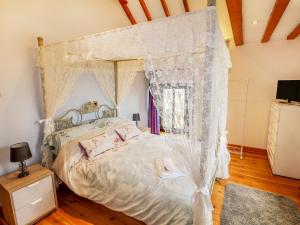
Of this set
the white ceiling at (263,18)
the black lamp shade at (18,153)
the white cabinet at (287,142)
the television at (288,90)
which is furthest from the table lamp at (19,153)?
the television at (288,90)

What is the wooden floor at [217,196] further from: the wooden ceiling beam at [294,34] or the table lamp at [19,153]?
the wooden ceiling beam at [294,34]

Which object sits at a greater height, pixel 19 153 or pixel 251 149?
pixel 19 153

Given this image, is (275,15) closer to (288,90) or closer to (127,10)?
(288,90)

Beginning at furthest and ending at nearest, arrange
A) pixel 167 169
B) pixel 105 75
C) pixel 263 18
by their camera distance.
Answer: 1. pixel 105 75
2. pixel 263 18
3. pixel 167 169

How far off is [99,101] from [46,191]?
1.87 metres

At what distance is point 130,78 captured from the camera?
12.8 feet

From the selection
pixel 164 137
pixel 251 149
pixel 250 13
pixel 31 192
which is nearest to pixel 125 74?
pixel 164 137

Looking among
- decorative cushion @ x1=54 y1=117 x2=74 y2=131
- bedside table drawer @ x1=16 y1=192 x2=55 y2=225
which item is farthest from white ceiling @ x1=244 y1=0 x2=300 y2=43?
bedside table drawer @ x1=16 y1=192 x2=55 y2=225

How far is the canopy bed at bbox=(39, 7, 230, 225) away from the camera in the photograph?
56.8 inches

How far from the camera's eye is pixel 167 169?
2.19 meters

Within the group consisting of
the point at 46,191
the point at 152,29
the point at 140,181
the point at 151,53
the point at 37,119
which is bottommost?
the point at 46,191

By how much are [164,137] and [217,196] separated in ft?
5.18

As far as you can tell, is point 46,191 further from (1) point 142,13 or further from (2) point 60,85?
(1) point 142,13

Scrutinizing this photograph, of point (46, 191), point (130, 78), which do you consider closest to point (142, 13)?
point (130, 78)
